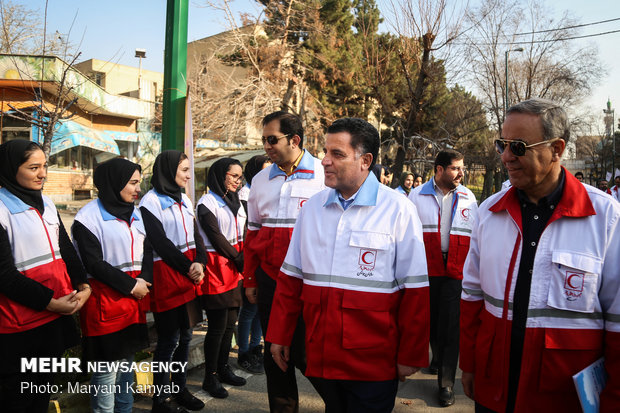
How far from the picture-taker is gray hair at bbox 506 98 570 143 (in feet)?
6.85

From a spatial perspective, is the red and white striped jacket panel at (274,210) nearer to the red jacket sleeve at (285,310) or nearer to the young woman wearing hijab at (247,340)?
the red jacket sleeve at (285,310)

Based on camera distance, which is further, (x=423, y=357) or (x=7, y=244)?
(x=7, y=244)

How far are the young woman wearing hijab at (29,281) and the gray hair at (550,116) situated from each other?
3.04 metres

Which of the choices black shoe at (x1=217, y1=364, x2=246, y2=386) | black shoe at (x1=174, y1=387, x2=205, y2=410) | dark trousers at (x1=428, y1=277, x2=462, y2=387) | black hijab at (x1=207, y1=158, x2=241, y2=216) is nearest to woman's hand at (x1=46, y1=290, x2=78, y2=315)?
black shoe at (x1=174, y1=387, x2=205, y2=410)

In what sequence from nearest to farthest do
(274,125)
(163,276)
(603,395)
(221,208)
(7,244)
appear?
(603,395), (7,244), (274,125), (163,276), (221,208)

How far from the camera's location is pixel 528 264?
6.86 feet

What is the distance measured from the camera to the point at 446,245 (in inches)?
182

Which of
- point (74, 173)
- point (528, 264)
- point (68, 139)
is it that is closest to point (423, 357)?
point (528, 264)

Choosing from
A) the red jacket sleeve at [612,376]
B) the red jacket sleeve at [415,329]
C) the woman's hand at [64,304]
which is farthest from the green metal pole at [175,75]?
the red jacket sleeve at [612,376]

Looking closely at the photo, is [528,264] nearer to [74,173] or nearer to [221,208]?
[221,208]

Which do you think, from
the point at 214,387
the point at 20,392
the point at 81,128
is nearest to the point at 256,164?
the point at 214,387

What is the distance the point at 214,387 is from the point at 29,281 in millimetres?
2180

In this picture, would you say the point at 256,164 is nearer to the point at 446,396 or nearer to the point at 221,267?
the point at 221,267

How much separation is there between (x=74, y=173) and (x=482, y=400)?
24.8m
